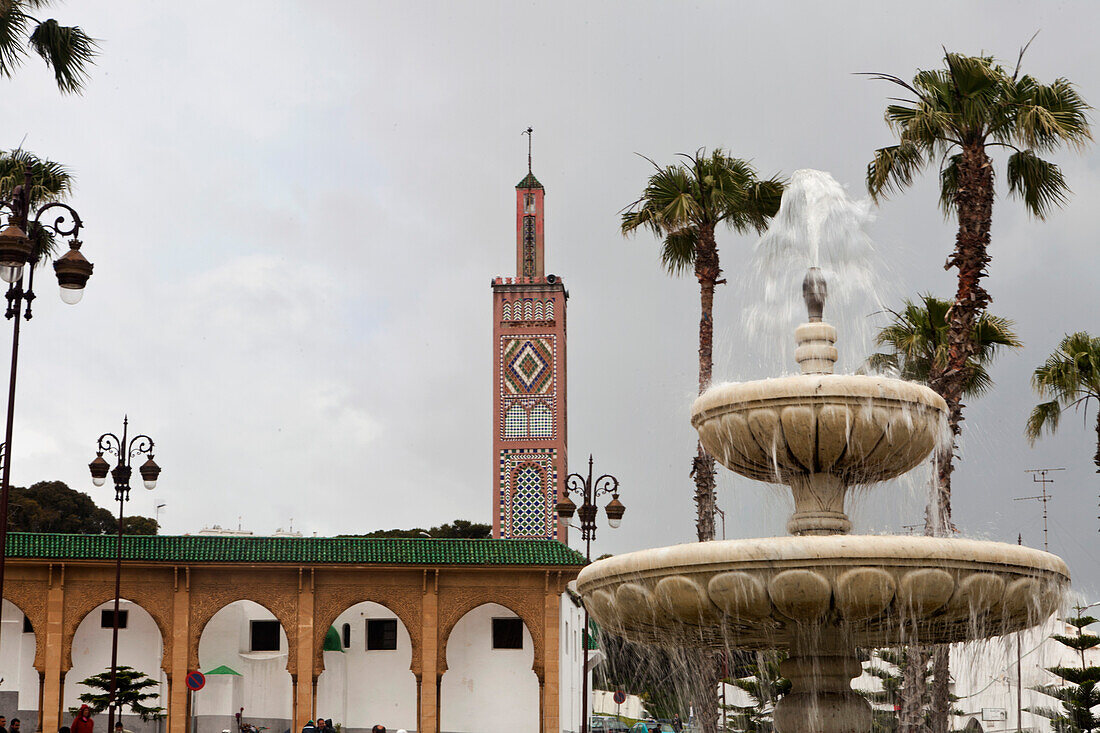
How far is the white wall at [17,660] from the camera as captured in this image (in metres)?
27.1

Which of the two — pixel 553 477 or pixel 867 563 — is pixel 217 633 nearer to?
pixel 553 477

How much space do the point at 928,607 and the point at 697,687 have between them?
922 centimetres

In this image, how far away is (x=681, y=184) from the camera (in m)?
20.9

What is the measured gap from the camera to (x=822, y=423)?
338 inches

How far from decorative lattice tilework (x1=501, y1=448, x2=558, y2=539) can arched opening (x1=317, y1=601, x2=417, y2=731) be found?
12.1 m

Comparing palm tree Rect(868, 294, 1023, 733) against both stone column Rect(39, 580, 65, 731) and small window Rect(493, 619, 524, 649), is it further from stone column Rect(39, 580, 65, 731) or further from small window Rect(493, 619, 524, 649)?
stone column Rect(39, 580, 65, 731)

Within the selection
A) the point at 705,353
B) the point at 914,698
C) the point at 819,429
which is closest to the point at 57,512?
the point at 705,353

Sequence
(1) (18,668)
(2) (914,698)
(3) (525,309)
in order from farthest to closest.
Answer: (3) (525,309)
(1) (18,668)
(2) (914,698)

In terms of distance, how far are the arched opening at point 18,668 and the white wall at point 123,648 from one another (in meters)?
0.77

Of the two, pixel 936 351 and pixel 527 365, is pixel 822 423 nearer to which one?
pixel 936 351

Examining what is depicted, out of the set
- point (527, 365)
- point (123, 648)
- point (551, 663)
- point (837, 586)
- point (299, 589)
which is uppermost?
point (527, 365)

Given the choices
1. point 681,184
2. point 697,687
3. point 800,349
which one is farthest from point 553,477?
point 800,349

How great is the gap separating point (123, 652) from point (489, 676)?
7.87m

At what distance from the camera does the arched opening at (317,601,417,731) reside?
28.2 metres
